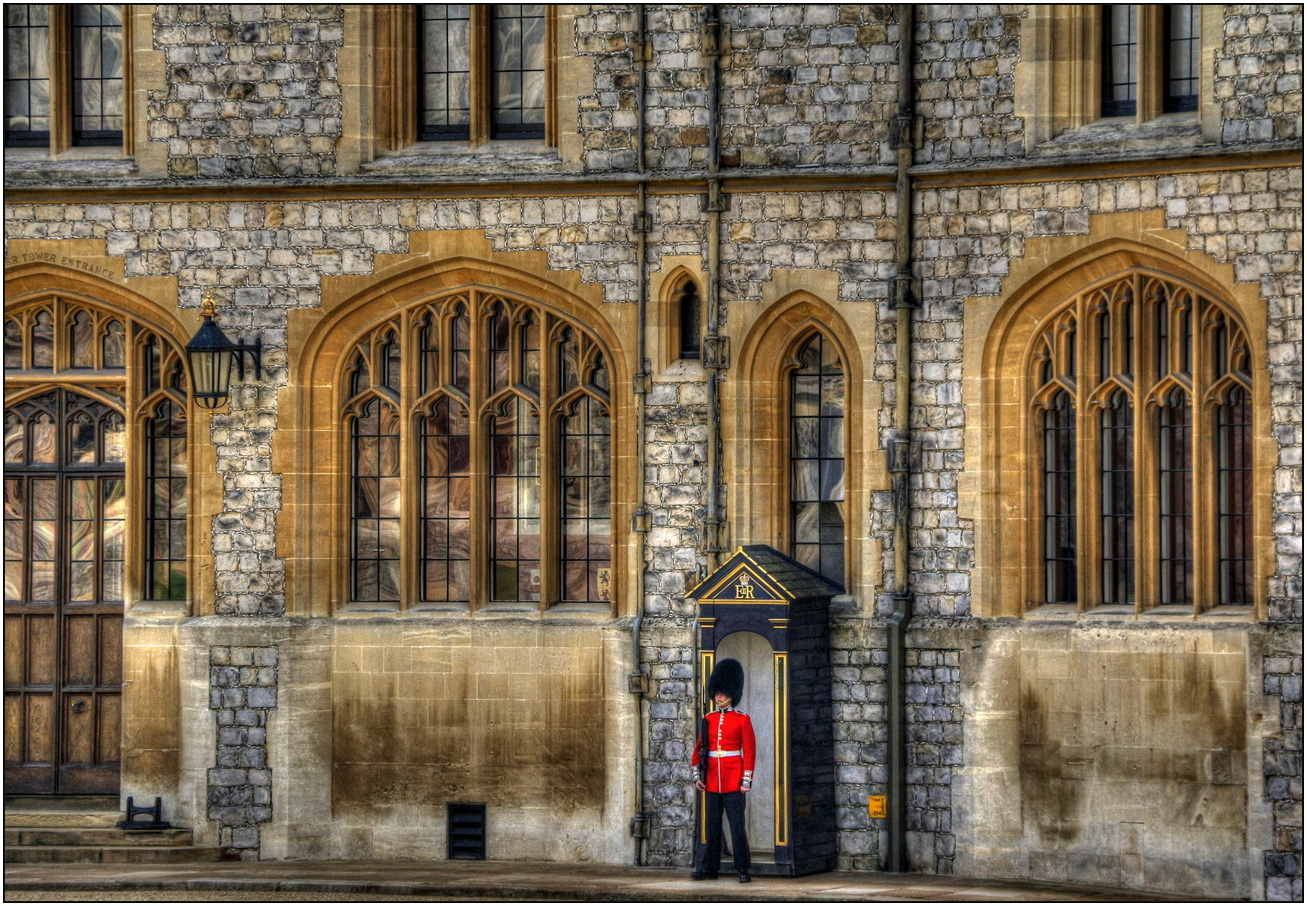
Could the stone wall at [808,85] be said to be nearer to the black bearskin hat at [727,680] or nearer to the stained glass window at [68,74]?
the black bearskin hat at [727,680]

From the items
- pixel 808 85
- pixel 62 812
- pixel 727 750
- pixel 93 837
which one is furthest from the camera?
pixel 62 812

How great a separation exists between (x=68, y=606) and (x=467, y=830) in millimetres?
3694

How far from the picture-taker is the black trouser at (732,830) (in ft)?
58.4

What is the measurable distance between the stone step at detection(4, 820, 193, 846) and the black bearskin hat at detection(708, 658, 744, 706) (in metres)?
4.54

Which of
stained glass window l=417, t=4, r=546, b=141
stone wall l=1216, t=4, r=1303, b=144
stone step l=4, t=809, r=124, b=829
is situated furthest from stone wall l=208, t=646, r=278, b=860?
stone wall l=1216, t=4, r=1303, b=144

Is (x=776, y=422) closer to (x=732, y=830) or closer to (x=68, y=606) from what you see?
(x=732, y=830)

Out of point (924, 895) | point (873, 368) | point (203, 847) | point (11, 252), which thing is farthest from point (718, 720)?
point (11, 252)

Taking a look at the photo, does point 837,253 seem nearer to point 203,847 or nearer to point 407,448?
point 407,448

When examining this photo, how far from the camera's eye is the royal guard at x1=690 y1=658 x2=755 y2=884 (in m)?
17.8

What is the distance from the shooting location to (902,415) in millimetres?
18984

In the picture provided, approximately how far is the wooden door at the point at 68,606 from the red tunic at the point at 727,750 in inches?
209

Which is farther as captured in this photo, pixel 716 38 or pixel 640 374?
pixel 640 374

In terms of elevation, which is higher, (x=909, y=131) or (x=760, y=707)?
(x=909, y=131)

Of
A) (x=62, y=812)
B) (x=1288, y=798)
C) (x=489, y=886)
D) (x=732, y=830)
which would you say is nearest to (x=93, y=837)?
(x=62, y=812)
